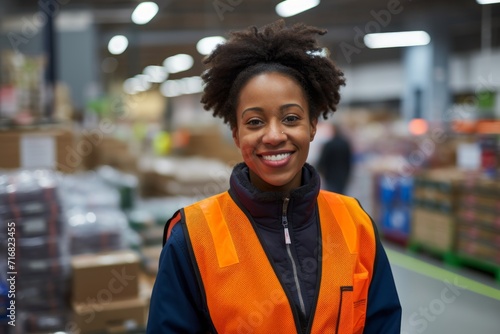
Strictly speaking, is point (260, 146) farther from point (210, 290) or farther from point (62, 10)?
point (62, 10)

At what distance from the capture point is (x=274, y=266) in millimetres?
1518

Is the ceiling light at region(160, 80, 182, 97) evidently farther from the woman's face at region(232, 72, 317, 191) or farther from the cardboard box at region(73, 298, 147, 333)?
the woman's face at region(232, 72, 317, 191)

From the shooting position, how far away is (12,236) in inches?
124

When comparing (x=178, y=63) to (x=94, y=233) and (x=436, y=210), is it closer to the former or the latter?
(x=436, y=210)

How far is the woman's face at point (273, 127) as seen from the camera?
1.54m

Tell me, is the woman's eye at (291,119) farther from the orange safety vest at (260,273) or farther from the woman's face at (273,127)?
the orange safety vest at (260,273)

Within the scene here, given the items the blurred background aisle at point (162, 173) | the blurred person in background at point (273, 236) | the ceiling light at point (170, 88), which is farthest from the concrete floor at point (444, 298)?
the ceiling light at point (170, 88)

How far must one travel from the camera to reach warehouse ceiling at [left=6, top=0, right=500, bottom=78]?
505 inches

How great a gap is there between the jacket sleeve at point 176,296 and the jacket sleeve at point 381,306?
50 centimetres

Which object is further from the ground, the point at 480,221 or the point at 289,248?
the point at 289,248

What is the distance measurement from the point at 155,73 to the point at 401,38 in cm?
1377

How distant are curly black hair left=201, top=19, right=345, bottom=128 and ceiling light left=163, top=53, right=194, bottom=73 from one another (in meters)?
20.1

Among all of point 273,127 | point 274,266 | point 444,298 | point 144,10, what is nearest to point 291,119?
point 273,127

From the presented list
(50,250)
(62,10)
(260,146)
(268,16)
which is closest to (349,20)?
(268,16)
